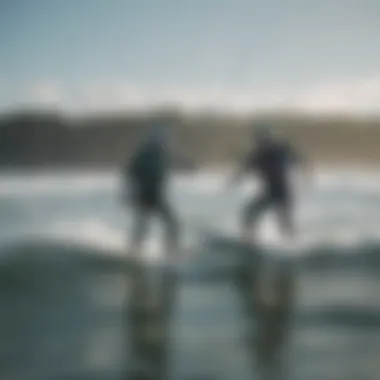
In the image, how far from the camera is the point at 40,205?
1881 mm

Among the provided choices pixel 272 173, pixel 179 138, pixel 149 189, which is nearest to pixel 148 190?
pixel 149 189

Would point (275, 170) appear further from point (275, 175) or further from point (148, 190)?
point (148, 190)

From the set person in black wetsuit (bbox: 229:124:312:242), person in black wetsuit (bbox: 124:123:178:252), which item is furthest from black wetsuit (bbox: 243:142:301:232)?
person in black wetsuit (bbox: 124:123:178:252)

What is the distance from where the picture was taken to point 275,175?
75.6 inches

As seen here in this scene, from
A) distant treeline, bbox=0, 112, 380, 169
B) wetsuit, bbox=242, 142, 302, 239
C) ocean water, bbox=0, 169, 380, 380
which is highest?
distant treeline, bbox=0, 112, 380, 169

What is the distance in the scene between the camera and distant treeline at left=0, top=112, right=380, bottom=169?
191 centimetres

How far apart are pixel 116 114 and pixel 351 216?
56 cm

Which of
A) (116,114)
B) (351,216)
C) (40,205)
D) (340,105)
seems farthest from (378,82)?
(40,205)

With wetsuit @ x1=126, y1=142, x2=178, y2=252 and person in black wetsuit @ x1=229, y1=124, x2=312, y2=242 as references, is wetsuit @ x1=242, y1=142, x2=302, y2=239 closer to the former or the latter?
person in black wetsuit @ x1=229, y1=124, x2=312, y2=242

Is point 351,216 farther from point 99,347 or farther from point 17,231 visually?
point 17,231

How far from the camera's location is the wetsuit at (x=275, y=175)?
1.91 m

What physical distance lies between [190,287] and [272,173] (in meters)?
0.31

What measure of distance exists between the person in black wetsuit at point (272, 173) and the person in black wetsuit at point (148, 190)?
161 millimetres

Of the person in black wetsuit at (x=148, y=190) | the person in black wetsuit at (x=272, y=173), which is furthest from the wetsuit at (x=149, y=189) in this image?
the person in black wetsuit at (x=272, y=173)
